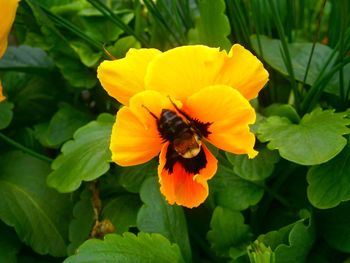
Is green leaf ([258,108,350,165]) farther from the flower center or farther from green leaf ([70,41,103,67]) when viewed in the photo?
green leaf ([70,41,103,67])

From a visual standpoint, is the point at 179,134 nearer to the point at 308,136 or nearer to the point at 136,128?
the point at 136,128

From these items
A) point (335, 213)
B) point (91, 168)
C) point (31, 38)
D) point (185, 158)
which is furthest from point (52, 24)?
point (335, 213)

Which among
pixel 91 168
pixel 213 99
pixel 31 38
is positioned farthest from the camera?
pixel 31 38

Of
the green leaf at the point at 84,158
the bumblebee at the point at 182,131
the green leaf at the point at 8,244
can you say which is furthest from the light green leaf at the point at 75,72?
the bumblebee at the point at 182,131

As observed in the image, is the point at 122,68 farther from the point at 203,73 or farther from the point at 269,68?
the point at 269,68

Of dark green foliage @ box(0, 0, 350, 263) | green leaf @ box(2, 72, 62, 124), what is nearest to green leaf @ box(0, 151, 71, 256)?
dark green foliage @ box(0, 0, 350, 263)
